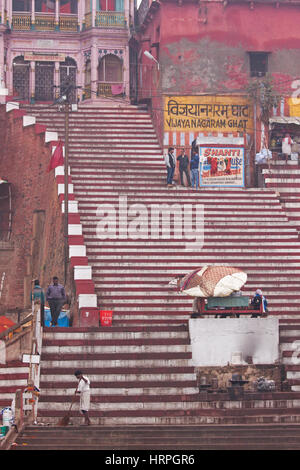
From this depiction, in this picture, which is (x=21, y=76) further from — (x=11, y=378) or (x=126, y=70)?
(x=11, y=378)

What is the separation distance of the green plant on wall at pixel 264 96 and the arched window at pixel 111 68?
7.80 meters

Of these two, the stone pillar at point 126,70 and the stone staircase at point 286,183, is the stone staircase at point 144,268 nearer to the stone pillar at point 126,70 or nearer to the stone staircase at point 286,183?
the stone staircase at point 286,183

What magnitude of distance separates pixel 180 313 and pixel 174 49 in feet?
41.6

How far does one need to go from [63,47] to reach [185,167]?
38.6 ft

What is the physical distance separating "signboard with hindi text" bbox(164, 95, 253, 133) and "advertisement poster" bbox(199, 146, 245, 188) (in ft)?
5.93

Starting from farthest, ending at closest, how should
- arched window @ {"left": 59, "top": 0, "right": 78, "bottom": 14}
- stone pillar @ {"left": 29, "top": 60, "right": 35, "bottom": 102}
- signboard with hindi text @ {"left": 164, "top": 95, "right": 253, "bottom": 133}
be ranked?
arched window @ {"left": 59, "top": 0, "right": 78, "bottom": 14} → stone pillar @ {"left": 29, "top": 60, "right": 35, "bottom": 102} → signboard with hindi text @ {"left": 164, "top": 95, "right": 253, "bottom": 133}

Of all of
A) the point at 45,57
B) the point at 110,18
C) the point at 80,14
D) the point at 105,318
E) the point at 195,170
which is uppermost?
the point at 80,14

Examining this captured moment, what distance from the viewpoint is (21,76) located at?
133 feet

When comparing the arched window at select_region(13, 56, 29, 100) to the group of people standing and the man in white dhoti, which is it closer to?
the group of people standing

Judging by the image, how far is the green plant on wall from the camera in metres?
33.5

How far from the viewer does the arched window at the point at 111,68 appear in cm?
4012

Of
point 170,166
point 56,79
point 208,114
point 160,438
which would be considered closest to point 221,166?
point 170,166

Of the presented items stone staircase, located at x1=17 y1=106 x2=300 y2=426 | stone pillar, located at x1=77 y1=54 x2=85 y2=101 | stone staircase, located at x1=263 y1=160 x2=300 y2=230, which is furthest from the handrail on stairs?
stone pillar, located at x1=77 y1=54 x2=85 y2=101

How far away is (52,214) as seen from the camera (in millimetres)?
30594
